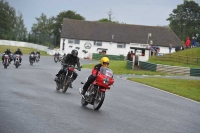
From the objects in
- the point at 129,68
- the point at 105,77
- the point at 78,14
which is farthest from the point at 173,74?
the point at 78,14

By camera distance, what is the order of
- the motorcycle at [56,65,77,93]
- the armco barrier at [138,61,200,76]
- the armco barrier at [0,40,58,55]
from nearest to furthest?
the motorcycle at [56,65,77,93] < the armco barrier at [138,61,200,76] < the armco barrier at [0,40,58,55]

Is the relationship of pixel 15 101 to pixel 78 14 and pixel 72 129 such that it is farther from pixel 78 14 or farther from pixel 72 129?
pixel 78 14

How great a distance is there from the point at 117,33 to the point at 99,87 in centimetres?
9115

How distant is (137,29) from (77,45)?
1434 cm

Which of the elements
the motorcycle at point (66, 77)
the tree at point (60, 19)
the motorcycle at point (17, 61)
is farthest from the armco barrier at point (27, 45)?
the motorcycle at point (66, 77)

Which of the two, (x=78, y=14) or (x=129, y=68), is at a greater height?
(x=78, y=14)

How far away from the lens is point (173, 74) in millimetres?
43719

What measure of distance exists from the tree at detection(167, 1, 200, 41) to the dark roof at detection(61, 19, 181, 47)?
2660 cm

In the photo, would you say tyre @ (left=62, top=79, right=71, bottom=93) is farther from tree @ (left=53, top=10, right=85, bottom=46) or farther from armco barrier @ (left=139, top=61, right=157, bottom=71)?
tree @ (left=53, top=10, right=85, bottom=46)

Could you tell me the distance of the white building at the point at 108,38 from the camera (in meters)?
102

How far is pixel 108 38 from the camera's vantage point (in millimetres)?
A: 102938

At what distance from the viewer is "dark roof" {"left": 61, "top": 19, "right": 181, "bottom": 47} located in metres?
103

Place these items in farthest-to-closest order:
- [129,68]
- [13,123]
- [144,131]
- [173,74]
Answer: [129,68] < [173,74] < [144,131] < [13,123]

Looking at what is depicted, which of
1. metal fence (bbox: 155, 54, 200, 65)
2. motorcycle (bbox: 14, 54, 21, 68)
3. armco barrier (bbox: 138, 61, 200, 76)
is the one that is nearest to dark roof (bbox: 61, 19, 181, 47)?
metal fence (bbox: 155, 54, 200, 65)
